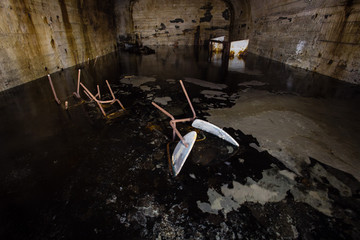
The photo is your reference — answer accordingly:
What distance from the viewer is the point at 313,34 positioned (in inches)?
240

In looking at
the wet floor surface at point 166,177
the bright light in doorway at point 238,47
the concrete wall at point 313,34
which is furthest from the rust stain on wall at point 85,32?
the concrete wall at point 313,34

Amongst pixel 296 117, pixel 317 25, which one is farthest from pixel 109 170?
pixel 317 25

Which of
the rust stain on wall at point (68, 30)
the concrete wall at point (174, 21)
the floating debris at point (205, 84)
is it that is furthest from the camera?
the concrete wall at point (174, 21)

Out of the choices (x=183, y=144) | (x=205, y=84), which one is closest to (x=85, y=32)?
(x=205, y=84)

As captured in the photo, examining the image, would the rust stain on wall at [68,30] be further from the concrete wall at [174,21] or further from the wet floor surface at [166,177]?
the concrete wall at [174,21]

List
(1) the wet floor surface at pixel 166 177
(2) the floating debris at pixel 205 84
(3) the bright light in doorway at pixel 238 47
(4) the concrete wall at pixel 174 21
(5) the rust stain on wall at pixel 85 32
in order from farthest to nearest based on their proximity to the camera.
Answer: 1. (4) the concrete wall at pixel 174 21
2. (3) the bright light in doorway at pixel 238 47
3. (5) the rust stain on wall at pixel 85 32
4. (2) the floating debris at pixel 205 84
5. (1) the wet floor surface at pixel 166 177

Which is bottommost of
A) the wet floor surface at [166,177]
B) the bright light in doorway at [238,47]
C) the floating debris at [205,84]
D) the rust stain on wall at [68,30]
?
the wet floor surface at [166,177]

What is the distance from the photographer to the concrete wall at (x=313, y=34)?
4.83 metres

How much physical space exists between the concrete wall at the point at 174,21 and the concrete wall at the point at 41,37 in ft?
21.2

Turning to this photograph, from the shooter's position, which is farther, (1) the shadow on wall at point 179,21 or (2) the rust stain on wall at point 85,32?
(1) the shadow on wall at point 179,21

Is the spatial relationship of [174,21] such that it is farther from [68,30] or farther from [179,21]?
[68,30]

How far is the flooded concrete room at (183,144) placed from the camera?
155cm

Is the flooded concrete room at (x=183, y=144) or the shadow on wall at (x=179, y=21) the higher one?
the shadow on wall at (x=179, y=21)

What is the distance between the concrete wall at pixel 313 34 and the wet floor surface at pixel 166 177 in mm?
2185
